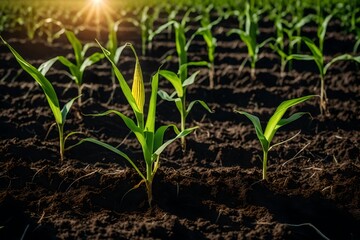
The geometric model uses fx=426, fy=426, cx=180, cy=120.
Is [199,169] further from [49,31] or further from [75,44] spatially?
[49,31]

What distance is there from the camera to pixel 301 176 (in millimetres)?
2500

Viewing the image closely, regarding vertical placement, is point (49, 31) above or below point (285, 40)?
above

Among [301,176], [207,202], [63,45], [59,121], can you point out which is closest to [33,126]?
[59,121]

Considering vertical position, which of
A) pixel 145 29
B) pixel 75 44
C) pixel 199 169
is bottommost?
pixel 199 169

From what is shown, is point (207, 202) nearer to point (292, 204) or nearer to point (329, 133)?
point (292, 204)

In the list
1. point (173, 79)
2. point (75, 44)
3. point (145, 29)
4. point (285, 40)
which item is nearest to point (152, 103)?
point (173, 79)

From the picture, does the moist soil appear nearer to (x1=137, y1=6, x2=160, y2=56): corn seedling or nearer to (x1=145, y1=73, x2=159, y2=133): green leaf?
(x1=145, y1=73, x2=159, y2=133): green leaf

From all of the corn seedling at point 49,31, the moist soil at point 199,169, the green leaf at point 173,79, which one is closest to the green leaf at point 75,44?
the moist soil at point 199,169

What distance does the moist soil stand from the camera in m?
2.03

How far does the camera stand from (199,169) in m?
2.67

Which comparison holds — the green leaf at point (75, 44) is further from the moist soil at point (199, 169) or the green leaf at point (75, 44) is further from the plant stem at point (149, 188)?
the plant stem at point (149, 188)

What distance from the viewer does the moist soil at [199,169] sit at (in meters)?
2.03

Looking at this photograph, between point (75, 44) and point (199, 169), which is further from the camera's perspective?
point (75, 44)

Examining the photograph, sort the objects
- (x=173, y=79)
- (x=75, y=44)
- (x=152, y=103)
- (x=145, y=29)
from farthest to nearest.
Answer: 1. (x=145, y=29)
2. (x=75, y=44)
3. (x=173, y=79)
4. (x=152, y=103)
